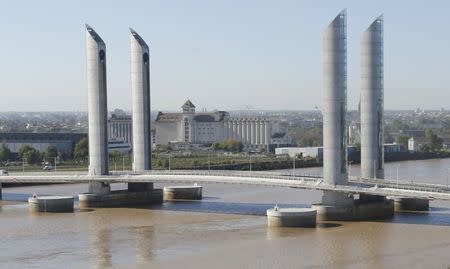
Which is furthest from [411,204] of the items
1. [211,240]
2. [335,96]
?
[211,240]

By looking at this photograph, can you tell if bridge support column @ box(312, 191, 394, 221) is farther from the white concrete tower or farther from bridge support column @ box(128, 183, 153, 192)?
bridge support column @ box(128, 183, 153, 192)

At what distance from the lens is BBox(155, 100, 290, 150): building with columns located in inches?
3772

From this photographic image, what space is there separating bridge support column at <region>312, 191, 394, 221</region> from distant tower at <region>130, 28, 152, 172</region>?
1082cm

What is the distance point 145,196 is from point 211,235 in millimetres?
10544

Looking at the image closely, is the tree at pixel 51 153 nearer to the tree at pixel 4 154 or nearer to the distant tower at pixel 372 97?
the tree at pixel 4 154

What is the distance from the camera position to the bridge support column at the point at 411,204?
101 feet

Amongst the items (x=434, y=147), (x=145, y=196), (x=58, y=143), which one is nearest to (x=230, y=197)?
(x=145, y=196)

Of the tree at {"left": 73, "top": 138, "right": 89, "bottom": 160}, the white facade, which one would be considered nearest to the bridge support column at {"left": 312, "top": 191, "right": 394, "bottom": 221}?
the tree at {"left": 73, "top": 138, "right": 89, "bottom": 160}

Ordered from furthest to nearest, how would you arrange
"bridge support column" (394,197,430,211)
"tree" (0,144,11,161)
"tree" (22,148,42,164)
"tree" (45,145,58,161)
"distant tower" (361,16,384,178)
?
1. "tree" (0,144,11,161)
2. "tree" (45,145,58,161)
3. "tree" (22,148,42,164)
4. "distant tower" (361,16,384,178)
5. "bridge support column" (394,197,430,211)

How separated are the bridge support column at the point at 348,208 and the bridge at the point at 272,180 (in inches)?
16.3

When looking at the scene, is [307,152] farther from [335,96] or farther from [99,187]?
[335,96]

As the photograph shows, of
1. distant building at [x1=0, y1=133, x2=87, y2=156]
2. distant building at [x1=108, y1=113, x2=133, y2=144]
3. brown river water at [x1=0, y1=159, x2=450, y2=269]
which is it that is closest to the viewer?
brown river water at [x1=0, y1=159, x2=450, y2=269]

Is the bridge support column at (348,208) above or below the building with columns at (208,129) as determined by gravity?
below

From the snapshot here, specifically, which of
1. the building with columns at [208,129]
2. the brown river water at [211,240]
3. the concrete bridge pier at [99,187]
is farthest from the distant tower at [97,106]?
the building with columns at [208,129]
